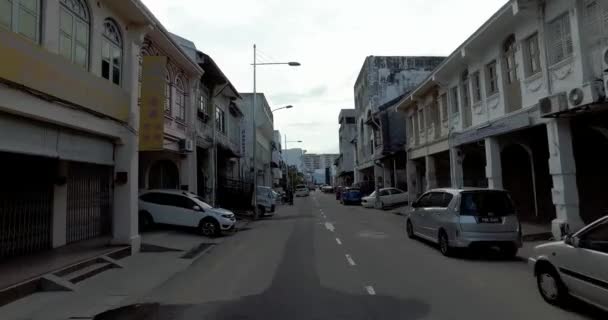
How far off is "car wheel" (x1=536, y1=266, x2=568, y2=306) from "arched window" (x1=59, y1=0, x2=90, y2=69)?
10850 mm

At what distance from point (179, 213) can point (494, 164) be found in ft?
42.4

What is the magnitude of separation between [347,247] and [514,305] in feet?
22.6

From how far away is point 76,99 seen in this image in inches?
396

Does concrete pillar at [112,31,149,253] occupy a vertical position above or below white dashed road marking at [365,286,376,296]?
above

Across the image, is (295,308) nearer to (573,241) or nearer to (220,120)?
(573,241)

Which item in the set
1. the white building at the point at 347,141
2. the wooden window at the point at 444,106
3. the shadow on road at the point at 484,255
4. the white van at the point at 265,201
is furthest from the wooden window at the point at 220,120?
the white building at the point at 347,141

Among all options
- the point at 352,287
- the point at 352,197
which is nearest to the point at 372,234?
the point at 352,287

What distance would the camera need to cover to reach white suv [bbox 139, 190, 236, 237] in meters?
16.6

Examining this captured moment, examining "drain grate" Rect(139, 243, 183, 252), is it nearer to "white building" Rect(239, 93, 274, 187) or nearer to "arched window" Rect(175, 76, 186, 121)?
"arched window" Rect(175, 76, 186, 121)

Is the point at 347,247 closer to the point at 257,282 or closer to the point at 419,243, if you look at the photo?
the point at 419,243

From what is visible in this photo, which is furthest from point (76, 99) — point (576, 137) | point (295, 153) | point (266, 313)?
point (295, 153)

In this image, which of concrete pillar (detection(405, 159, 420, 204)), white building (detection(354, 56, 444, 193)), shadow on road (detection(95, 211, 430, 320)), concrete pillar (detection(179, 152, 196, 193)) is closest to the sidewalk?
shadow on road (detection(95, 211, 430, 320))

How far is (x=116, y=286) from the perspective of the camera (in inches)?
343

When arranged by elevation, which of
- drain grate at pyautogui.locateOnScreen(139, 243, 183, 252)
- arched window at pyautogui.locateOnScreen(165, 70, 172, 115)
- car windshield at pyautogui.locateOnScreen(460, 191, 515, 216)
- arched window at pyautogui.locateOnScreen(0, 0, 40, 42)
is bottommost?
drain grate at pyautogui.locateOnScreen(139, 243, 183, 252)
